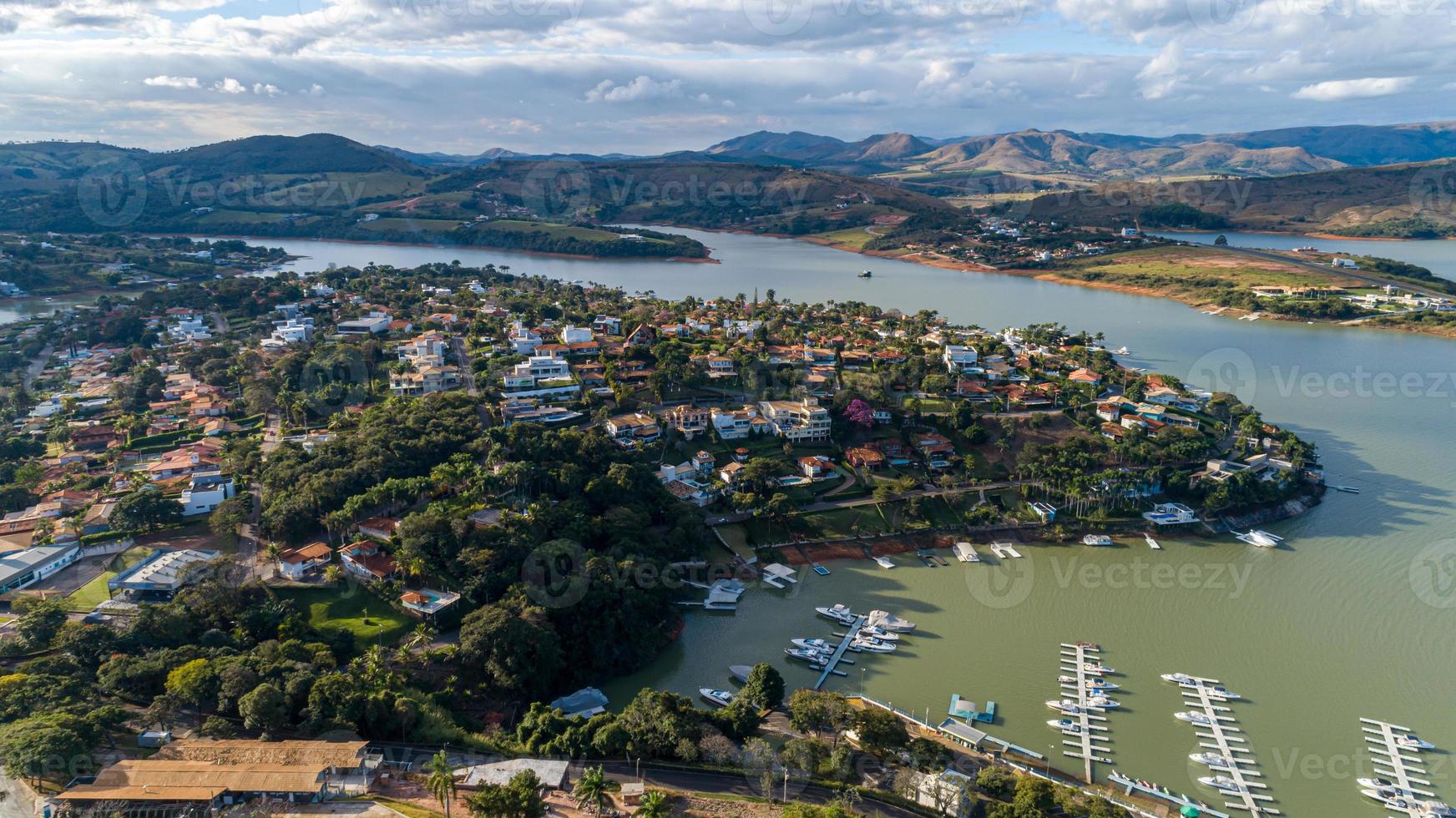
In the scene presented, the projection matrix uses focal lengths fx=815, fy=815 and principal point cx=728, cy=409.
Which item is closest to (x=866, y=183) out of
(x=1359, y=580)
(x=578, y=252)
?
(x=578, y=252)

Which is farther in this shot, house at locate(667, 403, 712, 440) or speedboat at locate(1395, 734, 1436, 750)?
house at locate(667, 403, 712, 440)

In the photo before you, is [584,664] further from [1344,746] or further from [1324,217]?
[1324,217]

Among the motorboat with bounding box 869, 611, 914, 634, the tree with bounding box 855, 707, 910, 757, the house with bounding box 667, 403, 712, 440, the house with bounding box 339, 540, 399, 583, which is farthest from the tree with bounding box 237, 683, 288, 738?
the house with bounding box 667, 403, 712, 440

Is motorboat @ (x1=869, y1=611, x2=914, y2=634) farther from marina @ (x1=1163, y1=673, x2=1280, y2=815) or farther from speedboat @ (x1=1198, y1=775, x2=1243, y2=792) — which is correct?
speedboat @ (x1=1198, y1=775, x2=1243, y2=792)

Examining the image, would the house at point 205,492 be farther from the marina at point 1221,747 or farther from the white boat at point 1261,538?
the white boat at point 1261,538

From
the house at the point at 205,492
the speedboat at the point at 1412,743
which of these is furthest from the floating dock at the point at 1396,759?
the house at the point at 205,492

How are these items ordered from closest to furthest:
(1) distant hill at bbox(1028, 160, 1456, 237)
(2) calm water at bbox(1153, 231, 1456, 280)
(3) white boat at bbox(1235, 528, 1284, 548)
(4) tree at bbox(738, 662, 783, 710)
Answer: (4) tree at bbox(738, 662, 783, 710) → (3) white boat at bbox(1235, 528, 1284, 548) → (2) calm water at bbox(1153, 231, 1456, 280) → (1) distant hill at bbox(1028, 160, 1456, 237)

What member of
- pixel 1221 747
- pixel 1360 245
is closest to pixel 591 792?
pixel 1221 747
